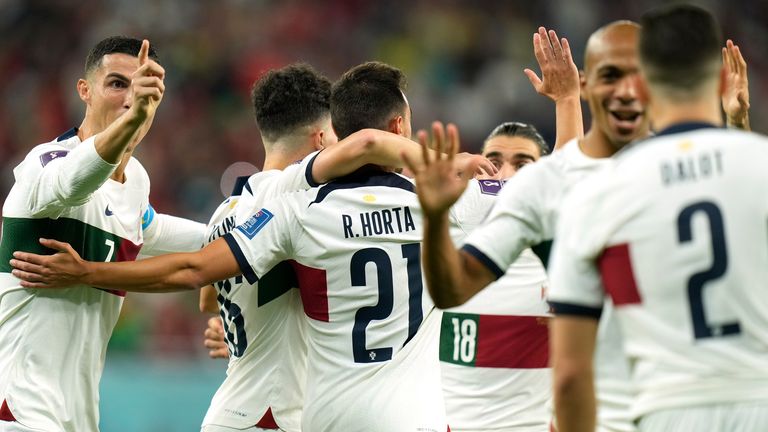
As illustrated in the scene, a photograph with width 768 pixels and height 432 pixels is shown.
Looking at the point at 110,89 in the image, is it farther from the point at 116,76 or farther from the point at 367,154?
the point at 367,154

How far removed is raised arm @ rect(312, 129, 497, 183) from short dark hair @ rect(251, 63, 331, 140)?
0.89 metres

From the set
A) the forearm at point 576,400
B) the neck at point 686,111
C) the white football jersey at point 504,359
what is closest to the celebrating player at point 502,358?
the white football jersey at point 504,359

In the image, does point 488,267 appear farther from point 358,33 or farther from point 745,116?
point 358,33

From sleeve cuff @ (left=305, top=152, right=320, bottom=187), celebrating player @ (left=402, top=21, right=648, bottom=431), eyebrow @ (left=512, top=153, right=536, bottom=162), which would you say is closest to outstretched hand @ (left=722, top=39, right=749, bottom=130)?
celebrating player @ (left=402, top=21, right=648, bottom=431)

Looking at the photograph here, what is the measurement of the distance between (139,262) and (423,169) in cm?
208

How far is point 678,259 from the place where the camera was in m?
3.00

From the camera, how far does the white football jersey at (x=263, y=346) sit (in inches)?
215

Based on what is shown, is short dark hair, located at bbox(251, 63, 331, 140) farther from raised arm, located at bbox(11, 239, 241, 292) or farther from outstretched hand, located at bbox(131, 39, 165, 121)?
outstretched hand, located at bbox(131, 39, 165, 121)

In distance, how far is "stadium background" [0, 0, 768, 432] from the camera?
14883 millimetres

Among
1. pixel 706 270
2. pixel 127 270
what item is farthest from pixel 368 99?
pixel 706 270

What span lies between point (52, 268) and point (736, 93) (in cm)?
337

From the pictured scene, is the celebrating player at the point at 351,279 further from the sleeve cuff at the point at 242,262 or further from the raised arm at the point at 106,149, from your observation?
the raised arm at the point at 106,149

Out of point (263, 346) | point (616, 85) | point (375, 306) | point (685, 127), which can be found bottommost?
point (263, 346)

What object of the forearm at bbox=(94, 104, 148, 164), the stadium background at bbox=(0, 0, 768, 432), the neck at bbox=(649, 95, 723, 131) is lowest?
the neck at bbox=(649, 95, 723, 131)
